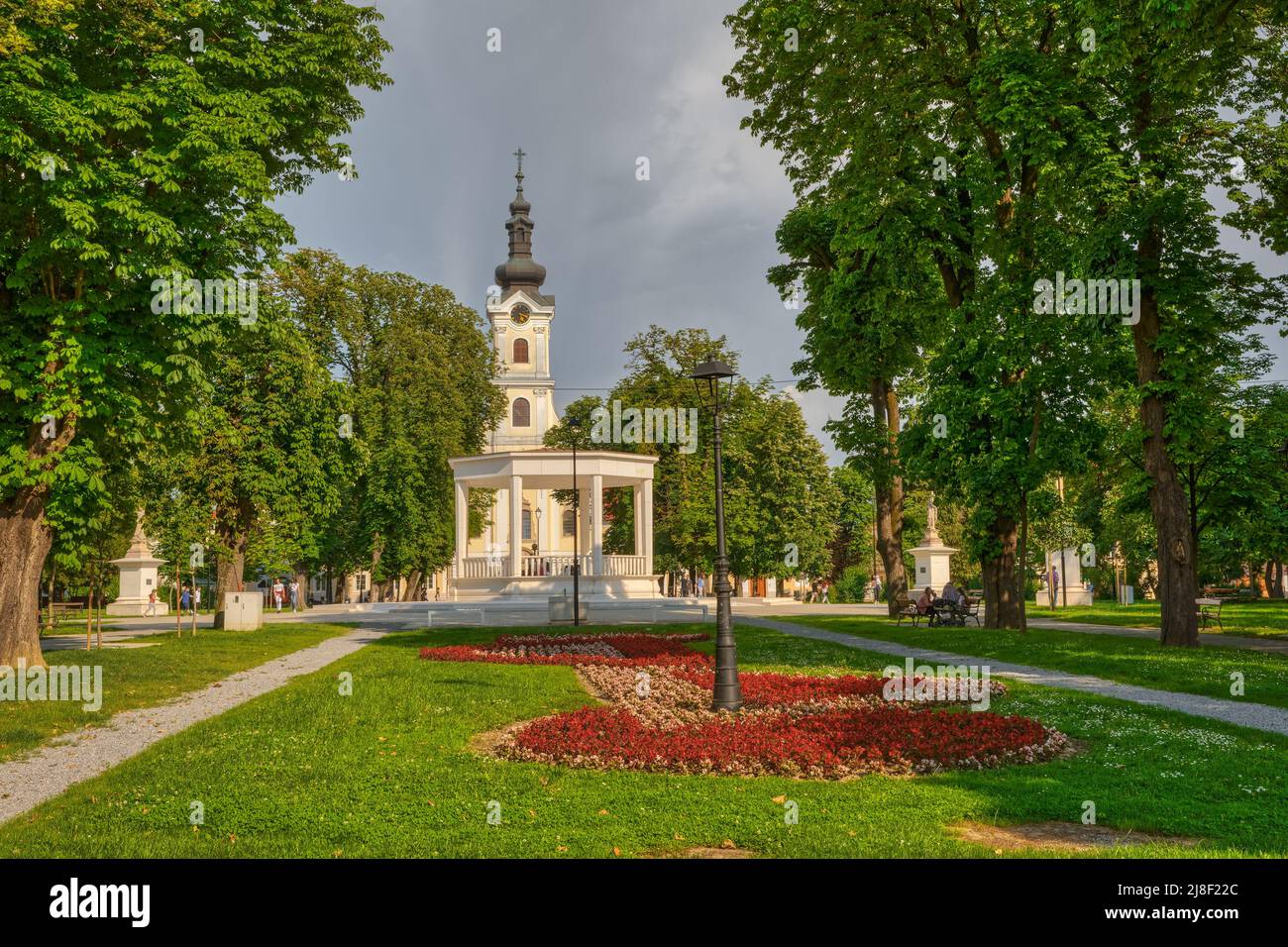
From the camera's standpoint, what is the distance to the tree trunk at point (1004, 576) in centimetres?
2312

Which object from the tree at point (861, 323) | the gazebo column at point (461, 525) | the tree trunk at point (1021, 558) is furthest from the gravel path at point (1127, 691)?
the gazebo column at point (461, 525)

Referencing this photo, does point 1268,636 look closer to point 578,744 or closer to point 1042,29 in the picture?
point 1042,29

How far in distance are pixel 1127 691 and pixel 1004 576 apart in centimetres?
1055

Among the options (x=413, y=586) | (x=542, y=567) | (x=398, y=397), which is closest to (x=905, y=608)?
(x=542, y=567)

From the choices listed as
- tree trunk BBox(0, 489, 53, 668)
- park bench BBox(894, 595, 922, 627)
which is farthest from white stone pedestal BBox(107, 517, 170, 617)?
park bench BBox(894, 595, 922, 627)

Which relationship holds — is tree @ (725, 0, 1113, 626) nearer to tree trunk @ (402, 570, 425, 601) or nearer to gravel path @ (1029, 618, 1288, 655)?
gravel path @ (1029, 618, 1288, 655)

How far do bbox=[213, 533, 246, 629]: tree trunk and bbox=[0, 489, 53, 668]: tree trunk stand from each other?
12825 mm

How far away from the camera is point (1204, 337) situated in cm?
1850

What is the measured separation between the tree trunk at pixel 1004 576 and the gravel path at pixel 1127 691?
4.04 metres

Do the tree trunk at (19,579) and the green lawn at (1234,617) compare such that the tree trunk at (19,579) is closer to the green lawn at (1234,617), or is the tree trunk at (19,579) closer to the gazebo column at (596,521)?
the gazebo column at (596,521)

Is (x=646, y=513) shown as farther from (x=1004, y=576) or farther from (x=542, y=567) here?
(x=1004, y=576)

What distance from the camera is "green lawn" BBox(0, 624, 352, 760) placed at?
446 inches

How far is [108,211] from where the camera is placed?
45.7ft
